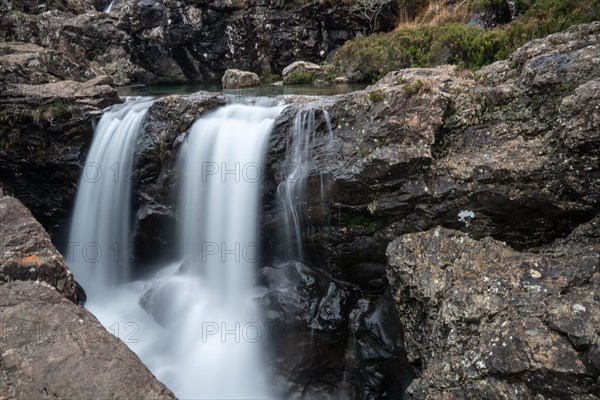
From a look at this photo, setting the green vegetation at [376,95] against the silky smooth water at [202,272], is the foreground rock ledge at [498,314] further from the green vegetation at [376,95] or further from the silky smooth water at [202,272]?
the silky smooth water at [202,272]

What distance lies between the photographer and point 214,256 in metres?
6.65

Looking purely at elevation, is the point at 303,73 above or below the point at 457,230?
above

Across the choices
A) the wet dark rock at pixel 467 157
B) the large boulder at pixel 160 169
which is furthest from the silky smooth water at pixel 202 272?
the wet dark rock at pixel 467 157

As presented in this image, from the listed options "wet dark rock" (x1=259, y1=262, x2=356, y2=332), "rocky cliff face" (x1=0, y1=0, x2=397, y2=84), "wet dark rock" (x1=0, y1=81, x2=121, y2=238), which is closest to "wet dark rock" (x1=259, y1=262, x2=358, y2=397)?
"wet dark rock" (x1=259, y1=262, x2=356, y2=332)

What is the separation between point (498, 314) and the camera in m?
3.58

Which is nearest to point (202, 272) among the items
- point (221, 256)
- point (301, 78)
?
A: point (221, 256)

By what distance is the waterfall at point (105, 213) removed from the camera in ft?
25.0

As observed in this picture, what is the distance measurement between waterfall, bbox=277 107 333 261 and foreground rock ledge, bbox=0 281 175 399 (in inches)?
121

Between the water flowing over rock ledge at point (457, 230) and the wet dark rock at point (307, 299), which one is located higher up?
the water flowing over rock ledge at point (457, 230)

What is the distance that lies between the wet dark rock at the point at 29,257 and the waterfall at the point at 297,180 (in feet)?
9.40

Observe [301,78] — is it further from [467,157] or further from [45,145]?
[467,157]

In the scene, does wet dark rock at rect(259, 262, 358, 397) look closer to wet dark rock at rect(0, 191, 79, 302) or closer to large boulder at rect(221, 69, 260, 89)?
wet dark rock at rect(0, 191, 79, 302)

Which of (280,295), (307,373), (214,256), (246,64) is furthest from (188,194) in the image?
(246,64)

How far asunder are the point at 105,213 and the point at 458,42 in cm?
914
